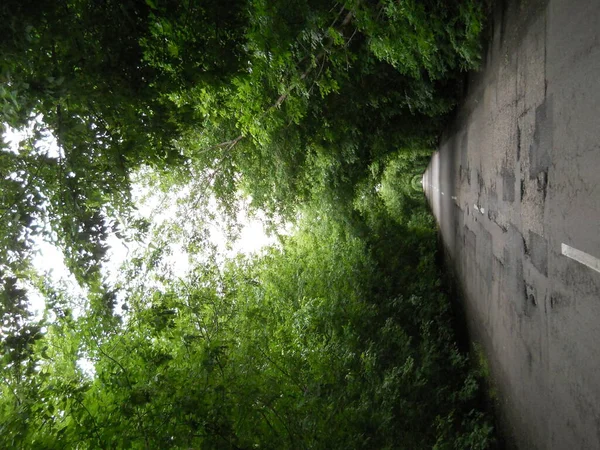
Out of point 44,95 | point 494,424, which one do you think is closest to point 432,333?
point 494,424

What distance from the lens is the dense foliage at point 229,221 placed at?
4.96 m

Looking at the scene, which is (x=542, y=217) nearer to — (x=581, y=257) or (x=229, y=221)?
(x=581, y=257)

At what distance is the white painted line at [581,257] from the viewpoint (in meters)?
4.53

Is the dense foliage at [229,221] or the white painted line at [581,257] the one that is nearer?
the white painted line at [581,257]

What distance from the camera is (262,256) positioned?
52.1 ft

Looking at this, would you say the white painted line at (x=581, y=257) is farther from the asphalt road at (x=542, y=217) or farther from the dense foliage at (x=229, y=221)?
the dense foliage at (x=229, y=221)

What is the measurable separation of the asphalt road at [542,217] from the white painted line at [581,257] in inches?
0.4

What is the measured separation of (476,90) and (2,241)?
31.6 feet

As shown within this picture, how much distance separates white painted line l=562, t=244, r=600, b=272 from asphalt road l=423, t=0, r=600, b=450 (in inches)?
0.4

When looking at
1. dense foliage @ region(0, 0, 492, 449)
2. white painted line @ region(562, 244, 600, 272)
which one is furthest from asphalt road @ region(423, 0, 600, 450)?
dense foliage @ region(0, 0, 492, 449)

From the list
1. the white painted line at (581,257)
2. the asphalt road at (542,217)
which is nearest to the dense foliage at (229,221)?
the asphalt road at (542,217)

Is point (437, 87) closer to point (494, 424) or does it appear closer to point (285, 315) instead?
point (285, 315)

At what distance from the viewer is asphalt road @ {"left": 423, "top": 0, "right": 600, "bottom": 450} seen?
4770 mm

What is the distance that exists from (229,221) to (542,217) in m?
8.60
